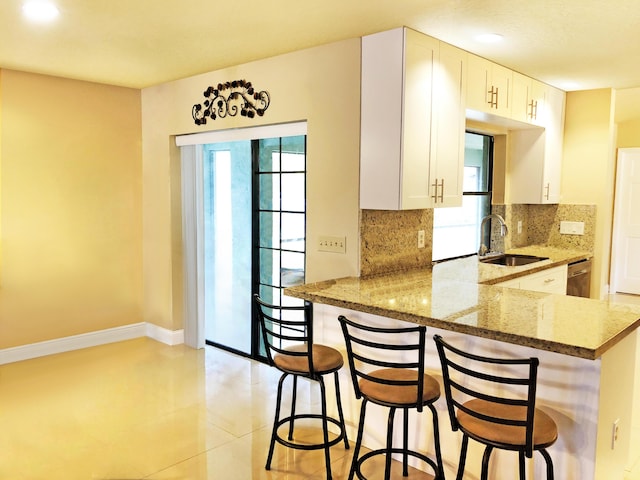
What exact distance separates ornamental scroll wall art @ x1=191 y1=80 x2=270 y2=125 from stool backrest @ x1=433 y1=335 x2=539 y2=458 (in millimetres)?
2411

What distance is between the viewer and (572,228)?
5375mm

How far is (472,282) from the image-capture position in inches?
137

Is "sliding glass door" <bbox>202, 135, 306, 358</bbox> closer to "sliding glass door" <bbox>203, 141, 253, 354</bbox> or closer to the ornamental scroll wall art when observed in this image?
"sliding glass door" <bbox>203, 141, 253, 354</bbox>

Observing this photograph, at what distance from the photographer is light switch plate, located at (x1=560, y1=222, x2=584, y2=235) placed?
17.4 feet

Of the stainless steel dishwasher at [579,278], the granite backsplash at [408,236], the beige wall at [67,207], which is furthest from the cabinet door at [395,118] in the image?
the beige wall at [67,207]

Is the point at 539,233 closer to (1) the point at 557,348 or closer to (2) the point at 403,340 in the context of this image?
(2) the point at 403,340

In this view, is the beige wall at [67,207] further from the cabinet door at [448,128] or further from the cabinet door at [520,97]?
the cabinet door at [520,97]

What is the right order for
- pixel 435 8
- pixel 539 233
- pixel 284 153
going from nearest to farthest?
pixel 435 8
pixel 284 153
pixel 539 233

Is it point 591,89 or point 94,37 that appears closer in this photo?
point 94,37

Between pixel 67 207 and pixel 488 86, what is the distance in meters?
3.75

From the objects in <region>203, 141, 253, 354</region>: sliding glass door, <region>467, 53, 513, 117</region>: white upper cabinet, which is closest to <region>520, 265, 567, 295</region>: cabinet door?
<region>467, 53, 513, 117</region>: white upper cabinet

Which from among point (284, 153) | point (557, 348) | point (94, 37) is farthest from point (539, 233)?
point (94, 37)

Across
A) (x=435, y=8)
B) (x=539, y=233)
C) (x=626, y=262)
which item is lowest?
(x=626, y=262)

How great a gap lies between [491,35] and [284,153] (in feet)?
5.93
